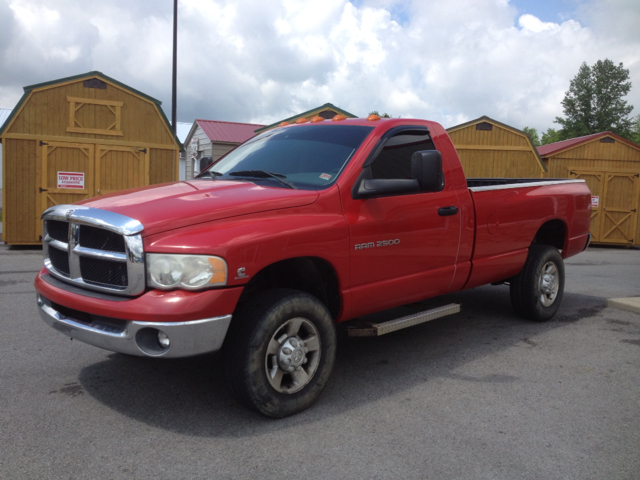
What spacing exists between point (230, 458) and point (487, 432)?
153cm

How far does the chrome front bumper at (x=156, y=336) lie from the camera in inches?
120

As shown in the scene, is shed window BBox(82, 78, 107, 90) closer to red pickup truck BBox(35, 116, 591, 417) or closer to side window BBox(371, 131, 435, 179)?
red pickup truck BBox(35, 116, 591, 417)

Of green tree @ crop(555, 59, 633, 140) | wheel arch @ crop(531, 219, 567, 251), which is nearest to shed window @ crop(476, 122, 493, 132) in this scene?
wheel arch @ crop(531, 219, 567, 251)

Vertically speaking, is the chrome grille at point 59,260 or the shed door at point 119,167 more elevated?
the shed door at point 119,167

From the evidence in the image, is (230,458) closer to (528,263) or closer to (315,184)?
(315,184)

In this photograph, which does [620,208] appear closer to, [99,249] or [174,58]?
[174,58]

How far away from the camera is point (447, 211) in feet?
15.0

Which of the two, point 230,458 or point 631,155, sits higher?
point 631,155

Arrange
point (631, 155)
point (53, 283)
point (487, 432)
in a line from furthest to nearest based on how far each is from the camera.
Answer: point (631, 155) < point (53, 283) < point (487, 432)

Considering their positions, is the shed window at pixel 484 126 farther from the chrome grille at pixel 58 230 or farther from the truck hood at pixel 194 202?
the chrome grille at pixel 58 230

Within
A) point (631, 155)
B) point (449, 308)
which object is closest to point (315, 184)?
point (449, 308)

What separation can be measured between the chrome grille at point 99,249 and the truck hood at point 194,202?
87 millimetres

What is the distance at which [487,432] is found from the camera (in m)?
3.40

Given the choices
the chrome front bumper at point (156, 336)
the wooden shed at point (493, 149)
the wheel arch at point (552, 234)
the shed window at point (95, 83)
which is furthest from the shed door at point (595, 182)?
the chrome front bumper at point (156, 336)
